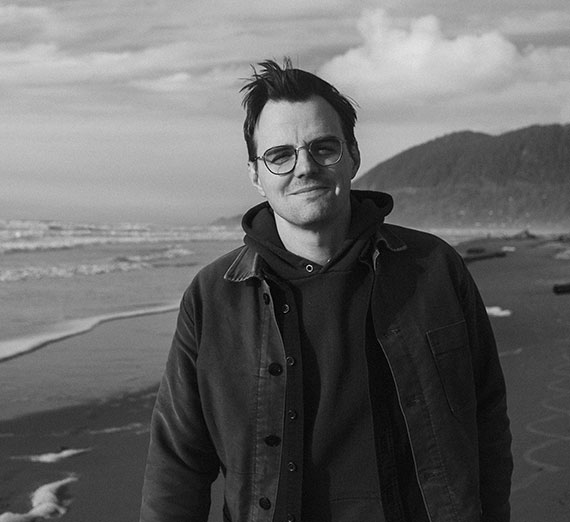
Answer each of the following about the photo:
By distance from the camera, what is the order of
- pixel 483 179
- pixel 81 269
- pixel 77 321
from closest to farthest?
1. pixel 77 321
2. pixel 81 269
3. pixel 483 179

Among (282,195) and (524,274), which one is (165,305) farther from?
(282,195)

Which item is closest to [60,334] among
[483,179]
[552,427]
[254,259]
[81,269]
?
[552,427]

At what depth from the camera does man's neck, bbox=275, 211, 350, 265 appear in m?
2.16

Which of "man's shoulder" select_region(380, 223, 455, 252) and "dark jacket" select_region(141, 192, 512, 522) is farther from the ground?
"man's shoulder" select_region(380, 223, 455, 252)

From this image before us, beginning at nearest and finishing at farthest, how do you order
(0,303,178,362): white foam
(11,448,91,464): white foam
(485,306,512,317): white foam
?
1. (11,448,91,464): white foam
2. (0,303,178,362): white foam
3. (485,306,512,317): white foam

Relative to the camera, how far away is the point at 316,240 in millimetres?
2156

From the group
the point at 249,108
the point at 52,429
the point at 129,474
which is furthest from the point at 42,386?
the point at 249,108

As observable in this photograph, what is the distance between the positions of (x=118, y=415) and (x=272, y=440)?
4063mm

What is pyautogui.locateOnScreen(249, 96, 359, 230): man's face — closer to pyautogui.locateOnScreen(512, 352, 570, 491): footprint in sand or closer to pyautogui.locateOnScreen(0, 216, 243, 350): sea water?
pyautogui.locateOnScreen(512, 352, 570, 491): footprint in sand

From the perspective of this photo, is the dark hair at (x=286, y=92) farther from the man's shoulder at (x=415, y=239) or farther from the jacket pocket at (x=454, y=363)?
the jacket pocket at (x=454, y=363)

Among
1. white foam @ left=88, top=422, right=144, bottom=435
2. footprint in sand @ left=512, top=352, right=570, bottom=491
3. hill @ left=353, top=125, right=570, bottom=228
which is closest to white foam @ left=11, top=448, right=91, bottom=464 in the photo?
white foam @ left=88, top=422, right=144, bottom=435

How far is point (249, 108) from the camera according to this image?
2.21 metres

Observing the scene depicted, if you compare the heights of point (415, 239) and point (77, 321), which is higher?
point (415, 239)

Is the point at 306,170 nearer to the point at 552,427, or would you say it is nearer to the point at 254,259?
the point at 254,259
